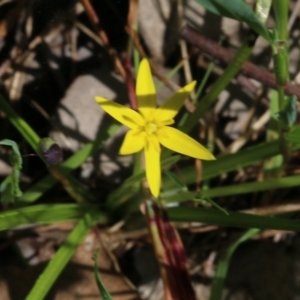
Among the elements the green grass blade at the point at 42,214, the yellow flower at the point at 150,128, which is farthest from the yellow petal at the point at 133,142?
the green grass blade at the point at 42,214

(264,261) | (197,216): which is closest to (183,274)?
(197,216)

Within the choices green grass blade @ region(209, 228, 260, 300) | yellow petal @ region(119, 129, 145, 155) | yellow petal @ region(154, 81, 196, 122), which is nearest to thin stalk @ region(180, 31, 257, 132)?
yellow petal @ region(154, 81, 196, 122)

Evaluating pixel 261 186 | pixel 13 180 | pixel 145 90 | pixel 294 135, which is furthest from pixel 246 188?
pixel 13 180

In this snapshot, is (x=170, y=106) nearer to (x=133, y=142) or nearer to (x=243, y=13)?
(x=133, y=142)

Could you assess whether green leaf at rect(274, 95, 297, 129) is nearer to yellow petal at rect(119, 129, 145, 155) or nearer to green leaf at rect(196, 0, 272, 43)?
green leaf at rect(196, 0, 272, 43)

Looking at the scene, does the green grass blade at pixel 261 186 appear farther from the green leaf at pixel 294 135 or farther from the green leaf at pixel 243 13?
the green leaf at pixel 243 13

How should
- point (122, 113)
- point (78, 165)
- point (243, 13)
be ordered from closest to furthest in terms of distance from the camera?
point (243, 13)
point (122, 113)
point (78, 165)
